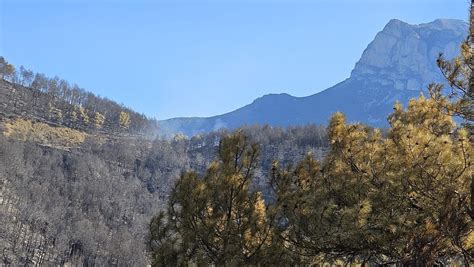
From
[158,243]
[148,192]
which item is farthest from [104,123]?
[158,243]

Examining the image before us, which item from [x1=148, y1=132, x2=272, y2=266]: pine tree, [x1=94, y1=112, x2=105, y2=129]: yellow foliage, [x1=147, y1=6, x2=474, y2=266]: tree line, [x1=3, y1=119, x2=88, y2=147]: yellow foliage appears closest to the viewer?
[x1=147, y1=6, x2=474, y2=266]: tree line

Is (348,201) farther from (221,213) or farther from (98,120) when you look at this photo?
(98,120)

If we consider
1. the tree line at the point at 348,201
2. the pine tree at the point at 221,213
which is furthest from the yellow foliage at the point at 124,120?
the pine tree at the point at 221,213

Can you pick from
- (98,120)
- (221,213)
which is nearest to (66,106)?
(98,120)

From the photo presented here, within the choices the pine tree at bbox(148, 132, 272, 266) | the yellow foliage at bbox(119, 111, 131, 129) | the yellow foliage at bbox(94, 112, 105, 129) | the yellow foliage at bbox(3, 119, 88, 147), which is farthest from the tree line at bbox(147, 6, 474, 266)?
the yellow foliage at bbox(119, 111, 131, 129)

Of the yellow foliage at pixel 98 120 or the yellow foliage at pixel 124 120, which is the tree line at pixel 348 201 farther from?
the yellow foliage at pixel 124 120

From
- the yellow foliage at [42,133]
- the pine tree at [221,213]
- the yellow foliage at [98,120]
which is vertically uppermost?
the yellow foliage at [98,120]

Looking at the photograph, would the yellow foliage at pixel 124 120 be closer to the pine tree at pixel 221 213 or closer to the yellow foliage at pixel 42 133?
the yellow foliage at pixel 42 133

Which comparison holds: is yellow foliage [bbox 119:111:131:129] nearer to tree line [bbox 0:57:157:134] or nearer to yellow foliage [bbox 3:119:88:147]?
tree line [bbox 0:57:157:134]

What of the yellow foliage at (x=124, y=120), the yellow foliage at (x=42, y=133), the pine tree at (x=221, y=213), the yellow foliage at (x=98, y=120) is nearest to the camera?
the pine tree at (x=221, y=213)

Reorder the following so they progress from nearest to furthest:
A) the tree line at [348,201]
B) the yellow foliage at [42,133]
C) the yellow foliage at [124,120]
→ the tree line at [348,201] → the yellow foliage at [42,133] → the yellow foliage at [124,120]

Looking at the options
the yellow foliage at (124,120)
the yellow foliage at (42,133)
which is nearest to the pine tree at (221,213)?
the yellow foliage at (42,133)

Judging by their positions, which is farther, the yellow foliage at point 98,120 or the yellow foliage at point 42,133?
the yellow foliage at point 98,120

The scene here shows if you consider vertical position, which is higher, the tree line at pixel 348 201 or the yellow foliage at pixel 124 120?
the yellow foliage at pixel 124 120
